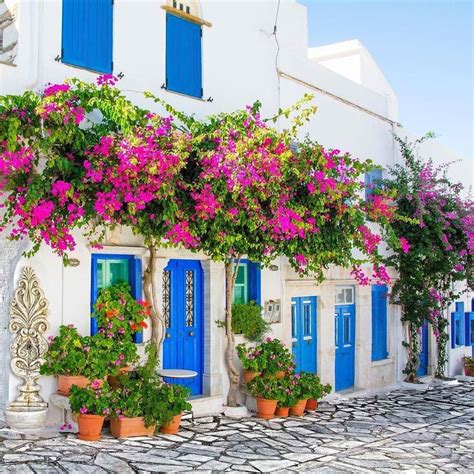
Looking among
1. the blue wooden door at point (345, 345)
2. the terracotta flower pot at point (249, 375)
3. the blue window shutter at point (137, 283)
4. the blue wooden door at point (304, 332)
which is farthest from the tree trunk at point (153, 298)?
the blue wooden door at point (345, 345)

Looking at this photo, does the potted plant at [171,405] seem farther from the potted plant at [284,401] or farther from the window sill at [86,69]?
the window sill at [86,69]

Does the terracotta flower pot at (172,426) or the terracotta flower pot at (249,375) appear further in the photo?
the terracotta flower pot at (249,375)

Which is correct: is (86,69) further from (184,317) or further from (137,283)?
(184,317)

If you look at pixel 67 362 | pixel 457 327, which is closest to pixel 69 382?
pixel 67 362

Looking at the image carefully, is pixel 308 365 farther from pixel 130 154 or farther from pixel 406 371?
pixel 130 154

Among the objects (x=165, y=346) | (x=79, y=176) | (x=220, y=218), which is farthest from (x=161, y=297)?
(x=79, y=176)

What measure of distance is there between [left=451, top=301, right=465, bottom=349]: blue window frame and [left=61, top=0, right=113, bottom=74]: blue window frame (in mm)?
11521

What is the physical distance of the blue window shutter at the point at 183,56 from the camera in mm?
10868

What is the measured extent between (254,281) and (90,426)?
4.32 metres

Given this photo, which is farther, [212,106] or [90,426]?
[212,106]

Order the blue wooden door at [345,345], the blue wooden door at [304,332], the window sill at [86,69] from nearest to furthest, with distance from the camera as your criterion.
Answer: the window sill at [86,69] < the blue wooden door at [304,332] < the blue wooden door at [345,345]

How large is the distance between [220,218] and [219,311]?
2.12m

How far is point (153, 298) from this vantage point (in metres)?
10.1

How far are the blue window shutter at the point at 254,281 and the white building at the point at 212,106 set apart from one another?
0.03 meters
